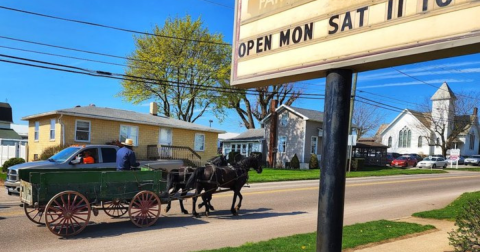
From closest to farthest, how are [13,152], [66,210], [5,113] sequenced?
1. [66,210]
2. [13,152]
3. [5,113]

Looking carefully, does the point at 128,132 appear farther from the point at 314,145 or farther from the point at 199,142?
the point at 314,145

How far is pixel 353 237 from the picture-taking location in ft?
26.8

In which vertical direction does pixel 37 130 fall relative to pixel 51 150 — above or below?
above

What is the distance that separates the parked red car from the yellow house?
30288mm

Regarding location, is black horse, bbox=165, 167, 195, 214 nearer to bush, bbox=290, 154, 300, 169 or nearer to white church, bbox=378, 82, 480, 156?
bush, bbox=290, 154, 300, 169

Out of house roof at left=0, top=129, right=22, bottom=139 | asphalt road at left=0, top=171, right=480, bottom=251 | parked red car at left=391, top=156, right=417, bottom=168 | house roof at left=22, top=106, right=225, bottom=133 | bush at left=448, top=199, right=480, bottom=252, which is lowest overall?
parked red car at left=391, top=156, right=417, bottom=168

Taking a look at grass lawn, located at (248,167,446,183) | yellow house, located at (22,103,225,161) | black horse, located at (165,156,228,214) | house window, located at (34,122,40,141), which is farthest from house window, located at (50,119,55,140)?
black horse, located at (165,156,228,214)

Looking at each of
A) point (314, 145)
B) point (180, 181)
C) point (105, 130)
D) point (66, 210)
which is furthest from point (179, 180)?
point (314, 145)

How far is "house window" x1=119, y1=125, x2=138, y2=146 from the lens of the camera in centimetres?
2697

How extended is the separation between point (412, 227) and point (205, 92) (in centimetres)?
3485

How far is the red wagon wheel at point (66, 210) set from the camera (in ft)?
26.3

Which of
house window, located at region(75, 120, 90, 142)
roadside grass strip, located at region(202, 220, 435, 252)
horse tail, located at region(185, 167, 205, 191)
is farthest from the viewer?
house window, located at region(75, 120, 90, 142)

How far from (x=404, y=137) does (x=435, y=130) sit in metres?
8.47

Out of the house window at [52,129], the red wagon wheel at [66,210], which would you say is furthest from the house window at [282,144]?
the red wagon wheel at [66,210]
